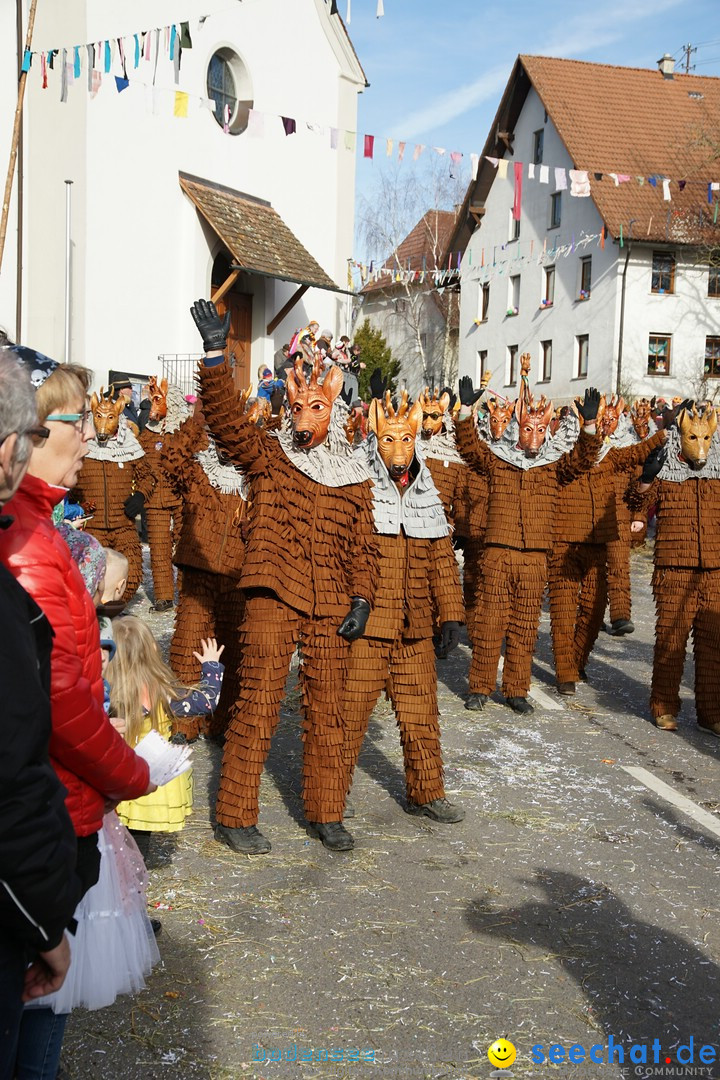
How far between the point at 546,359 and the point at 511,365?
5.60 feet

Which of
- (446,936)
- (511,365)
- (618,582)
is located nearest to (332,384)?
(446,936)

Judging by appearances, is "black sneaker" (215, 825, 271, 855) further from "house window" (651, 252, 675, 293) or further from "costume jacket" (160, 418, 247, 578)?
"house window" (651, 252, 675, 293)

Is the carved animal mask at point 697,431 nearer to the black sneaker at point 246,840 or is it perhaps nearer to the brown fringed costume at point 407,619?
the brown fringed costume at point 407,619

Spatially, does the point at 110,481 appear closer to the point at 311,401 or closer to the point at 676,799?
the point at 311,401

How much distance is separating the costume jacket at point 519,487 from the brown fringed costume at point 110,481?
360 centimetres

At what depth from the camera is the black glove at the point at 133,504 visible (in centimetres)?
934

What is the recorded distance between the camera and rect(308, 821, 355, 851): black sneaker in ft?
14.9

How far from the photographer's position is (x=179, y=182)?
1808 centimetres

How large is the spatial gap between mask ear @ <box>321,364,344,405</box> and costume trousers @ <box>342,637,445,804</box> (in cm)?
120

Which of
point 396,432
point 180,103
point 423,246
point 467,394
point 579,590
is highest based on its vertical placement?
point 423,246

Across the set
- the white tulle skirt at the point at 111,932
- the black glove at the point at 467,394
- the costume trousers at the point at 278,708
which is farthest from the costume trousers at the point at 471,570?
the white tulle skirt at the point at 111,932

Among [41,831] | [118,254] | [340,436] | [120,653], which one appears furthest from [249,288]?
[41,831]

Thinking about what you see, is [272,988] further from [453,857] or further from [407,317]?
[407,317]

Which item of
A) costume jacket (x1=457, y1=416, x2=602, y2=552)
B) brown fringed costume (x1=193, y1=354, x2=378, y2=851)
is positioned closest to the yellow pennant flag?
costume jacket (x1=457, y1=416, x2=602, y2=552)
